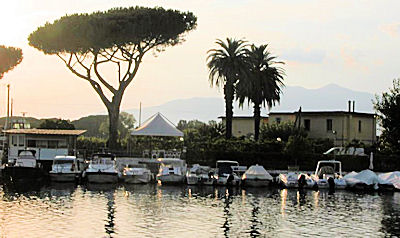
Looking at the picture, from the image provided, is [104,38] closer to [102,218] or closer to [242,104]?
[242,104]

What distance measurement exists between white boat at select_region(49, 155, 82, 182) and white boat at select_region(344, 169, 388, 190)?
65.1ft

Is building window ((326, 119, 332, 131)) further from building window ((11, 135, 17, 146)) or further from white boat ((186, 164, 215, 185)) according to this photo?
building window ((11, 135, 17, 146))

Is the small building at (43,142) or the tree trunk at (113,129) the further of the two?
the tree trunk at (113,129)

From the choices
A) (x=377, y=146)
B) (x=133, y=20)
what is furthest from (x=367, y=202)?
(x=133, y=20)

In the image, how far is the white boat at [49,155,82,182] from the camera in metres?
50.8

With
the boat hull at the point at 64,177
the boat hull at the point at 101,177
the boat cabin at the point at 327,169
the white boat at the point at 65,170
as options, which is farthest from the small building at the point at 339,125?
the boat hull at the point at 64,177

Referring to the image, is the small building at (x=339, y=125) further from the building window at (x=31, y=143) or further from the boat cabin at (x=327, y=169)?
the building window at (x=31, y=143)

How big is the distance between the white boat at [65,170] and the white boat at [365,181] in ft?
65.1

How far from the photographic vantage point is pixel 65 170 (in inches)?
2008

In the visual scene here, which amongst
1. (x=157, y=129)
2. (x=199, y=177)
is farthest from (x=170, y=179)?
(x=157, y=129)

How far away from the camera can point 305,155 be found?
189 feet

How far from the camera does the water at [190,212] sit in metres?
28.4

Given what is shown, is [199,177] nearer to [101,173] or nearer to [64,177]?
[101,173]

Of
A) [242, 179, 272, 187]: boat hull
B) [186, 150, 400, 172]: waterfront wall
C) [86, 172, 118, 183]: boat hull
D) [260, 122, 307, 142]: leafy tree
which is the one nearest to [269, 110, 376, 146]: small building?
[260, 122, 307, 142]: leafy tree
